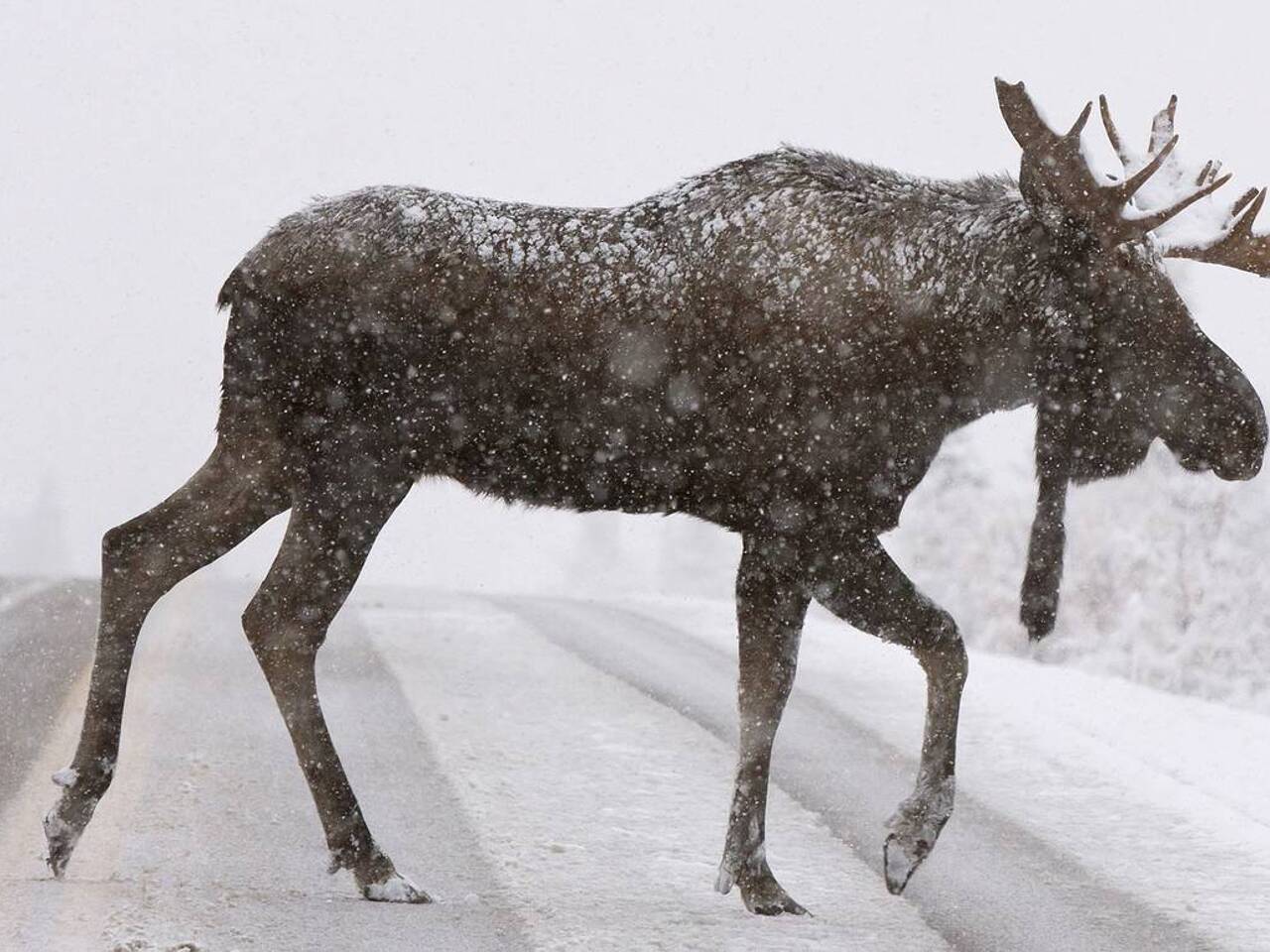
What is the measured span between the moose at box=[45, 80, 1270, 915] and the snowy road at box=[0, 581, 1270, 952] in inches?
15.6

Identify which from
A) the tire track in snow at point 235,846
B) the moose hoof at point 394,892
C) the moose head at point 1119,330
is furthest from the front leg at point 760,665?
the moose head at point 1119,330

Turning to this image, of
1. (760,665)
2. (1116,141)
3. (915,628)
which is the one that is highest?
(1116,141)

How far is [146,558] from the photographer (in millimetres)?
4617

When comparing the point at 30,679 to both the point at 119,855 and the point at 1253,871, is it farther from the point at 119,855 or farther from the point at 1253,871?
the point at 1253,871

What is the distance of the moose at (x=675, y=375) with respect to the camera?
4434 mm

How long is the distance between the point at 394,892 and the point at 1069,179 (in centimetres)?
300

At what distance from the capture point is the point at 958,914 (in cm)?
416

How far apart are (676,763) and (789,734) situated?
3.60 feet

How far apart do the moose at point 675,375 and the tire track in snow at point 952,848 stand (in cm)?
32

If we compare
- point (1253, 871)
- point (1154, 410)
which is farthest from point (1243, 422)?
point (1253, 871)

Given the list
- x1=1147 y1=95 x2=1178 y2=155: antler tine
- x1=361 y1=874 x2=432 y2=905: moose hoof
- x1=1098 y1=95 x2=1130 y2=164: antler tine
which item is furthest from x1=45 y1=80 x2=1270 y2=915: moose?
x1=1147 y1=95 x2=1178 y2=155: antler tine

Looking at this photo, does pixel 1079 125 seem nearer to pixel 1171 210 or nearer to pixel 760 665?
pixel 1171 210

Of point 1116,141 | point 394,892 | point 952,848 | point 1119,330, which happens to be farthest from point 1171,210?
point 394,892

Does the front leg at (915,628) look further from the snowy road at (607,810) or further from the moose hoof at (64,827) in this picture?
the moose hoof at (64,827)
